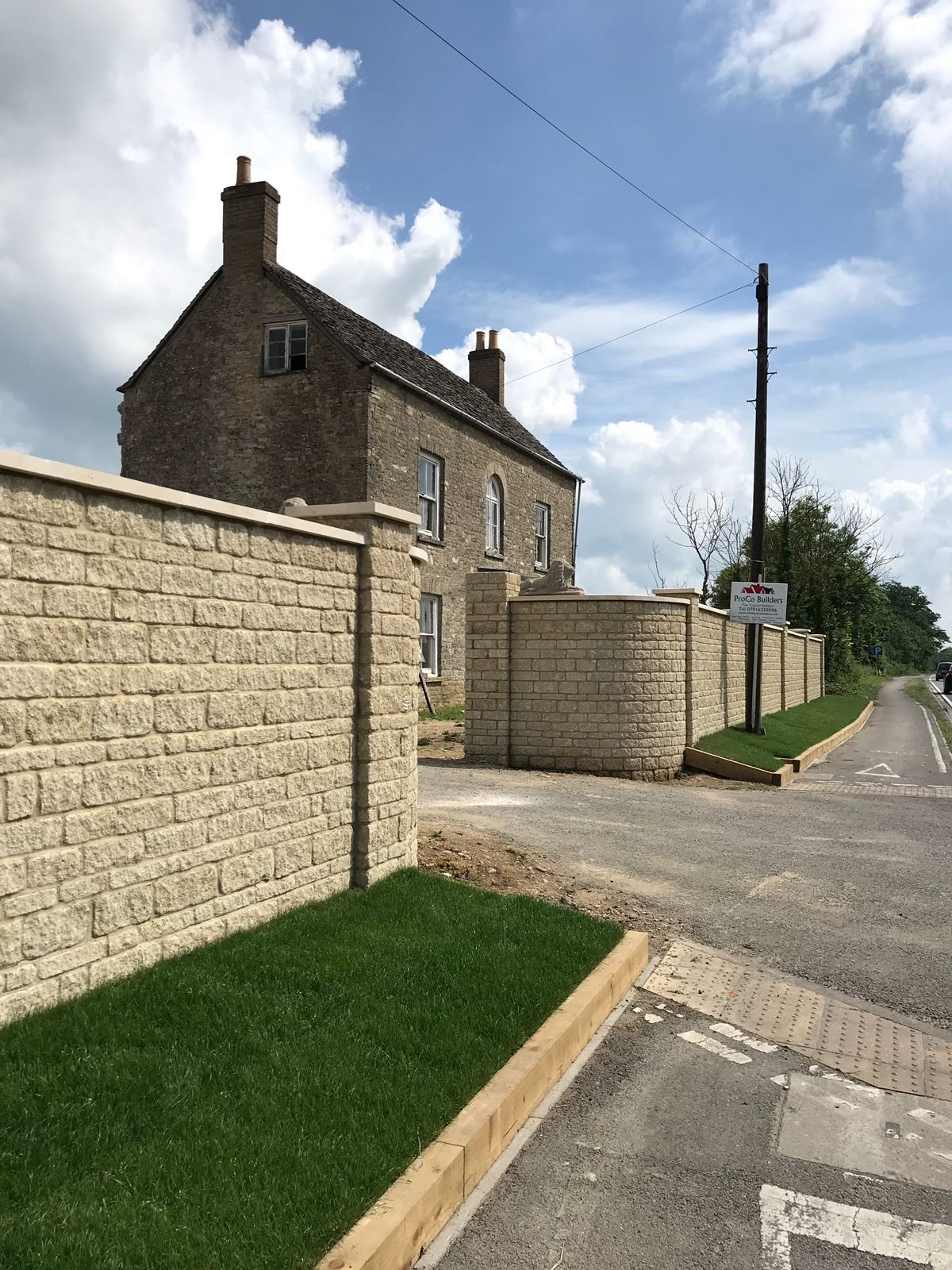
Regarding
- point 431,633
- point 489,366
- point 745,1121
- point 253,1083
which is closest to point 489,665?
point 431,633

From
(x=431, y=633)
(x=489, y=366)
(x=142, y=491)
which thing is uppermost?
(x=489, y=366)

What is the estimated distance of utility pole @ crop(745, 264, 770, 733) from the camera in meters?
20.2

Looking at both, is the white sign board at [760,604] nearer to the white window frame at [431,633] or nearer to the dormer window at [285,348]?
the white window frame at [431,633]

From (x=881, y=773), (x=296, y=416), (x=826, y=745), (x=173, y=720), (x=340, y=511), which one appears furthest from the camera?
(x=826, y=745)

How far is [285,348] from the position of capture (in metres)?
22.3

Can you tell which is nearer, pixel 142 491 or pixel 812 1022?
pixel 142 491

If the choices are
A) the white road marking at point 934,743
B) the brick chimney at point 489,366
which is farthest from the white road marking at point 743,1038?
the brick chimney at point 489,366

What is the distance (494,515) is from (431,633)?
16.8 ft

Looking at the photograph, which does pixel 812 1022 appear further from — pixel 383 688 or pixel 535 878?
pixel 383 688

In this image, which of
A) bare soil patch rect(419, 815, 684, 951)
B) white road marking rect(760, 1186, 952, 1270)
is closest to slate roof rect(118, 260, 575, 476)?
bare soil patch rect(419, 815, 684, 951)

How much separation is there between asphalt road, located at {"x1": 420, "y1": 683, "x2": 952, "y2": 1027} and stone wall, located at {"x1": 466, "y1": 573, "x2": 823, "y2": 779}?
2.21 ft

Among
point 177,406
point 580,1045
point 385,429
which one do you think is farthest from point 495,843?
point 177,406

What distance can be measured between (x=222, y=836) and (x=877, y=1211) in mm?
3659

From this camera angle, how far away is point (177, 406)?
23.3m
